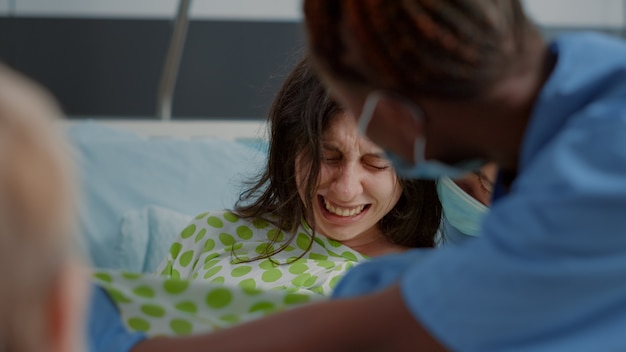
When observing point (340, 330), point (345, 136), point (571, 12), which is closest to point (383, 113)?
point (340, 330)

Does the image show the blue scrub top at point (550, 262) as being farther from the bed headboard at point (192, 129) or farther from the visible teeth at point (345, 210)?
the bed headboard at point (192, 129)

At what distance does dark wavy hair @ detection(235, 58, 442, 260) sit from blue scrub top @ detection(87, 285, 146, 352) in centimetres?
61

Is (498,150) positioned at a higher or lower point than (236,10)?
higher

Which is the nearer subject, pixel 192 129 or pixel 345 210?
pixel 345 210

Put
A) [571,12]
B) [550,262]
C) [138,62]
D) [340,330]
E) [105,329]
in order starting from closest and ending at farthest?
[550,262] → [340,330] → [105,329] → [138,62] → [571,12]

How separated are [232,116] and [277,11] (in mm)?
463

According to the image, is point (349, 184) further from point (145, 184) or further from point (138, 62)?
point (138, 62)

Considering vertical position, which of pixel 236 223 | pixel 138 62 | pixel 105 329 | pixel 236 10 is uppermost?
pixel 105 329

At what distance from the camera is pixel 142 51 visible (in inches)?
155

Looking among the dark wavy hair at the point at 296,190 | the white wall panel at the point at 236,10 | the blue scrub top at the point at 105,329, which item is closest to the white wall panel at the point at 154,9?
the white wall panel at the point at 236,10

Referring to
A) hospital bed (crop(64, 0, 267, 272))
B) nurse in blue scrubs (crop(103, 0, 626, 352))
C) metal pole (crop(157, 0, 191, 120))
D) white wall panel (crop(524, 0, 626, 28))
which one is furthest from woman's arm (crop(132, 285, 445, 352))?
white wall panel (crop(524, 0, 626, 28))

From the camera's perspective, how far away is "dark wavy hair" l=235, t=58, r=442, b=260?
1.76 meters

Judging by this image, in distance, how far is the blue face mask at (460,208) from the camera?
1.69 metres

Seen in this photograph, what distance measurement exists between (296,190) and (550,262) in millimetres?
951
